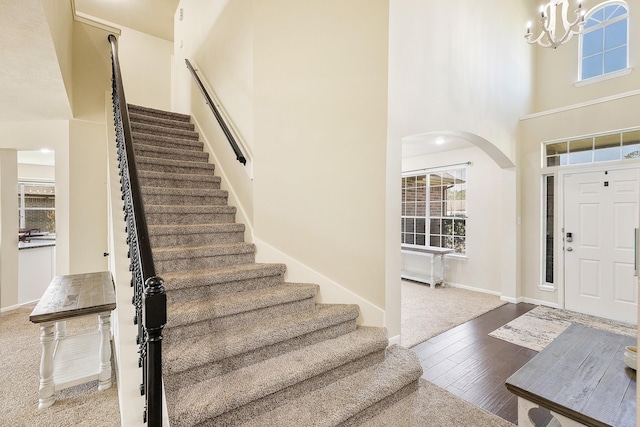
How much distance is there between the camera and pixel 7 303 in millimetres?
4156

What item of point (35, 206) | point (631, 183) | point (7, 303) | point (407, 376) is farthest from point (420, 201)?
point (35, 206)

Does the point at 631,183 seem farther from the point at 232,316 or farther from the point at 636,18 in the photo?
the point at 232,316

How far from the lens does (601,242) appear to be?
158 inches

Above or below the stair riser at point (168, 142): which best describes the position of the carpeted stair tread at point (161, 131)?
above

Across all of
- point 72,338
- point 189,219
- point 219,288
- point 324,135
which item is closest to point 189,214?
point 189,219

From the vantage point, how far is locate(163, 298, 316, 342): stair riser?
1.84 m

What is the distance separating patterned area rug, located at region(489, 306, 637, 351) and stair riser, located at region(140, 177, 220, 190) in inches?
143

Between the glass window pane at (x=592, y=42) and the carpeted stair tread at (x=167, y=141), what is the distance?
6093 millimetres

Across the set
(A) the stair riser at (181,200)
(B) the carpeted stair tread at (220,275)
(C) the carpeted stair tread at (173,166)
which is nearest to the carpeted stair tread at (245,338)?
(B) the carpeted stair tread at (220,275)

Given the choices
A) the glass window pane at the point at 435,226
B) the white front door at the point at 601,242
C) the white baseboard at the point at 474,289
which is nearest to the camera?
the white front door at the point at 601,242

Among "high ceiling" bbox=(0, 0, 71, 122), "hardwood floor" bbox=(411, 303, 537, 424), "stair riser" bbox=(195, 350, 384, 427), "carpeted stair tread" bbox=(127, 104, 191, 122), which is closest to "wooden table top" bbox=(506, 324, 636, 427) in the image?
"hardwood floor" bbox=(411, 303, 537, 424)

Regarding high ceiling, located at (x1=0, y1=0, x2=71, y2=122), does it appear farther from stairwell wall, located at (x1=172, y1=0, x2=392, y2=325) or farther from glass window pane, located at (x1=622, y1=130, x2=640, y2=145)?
glass window pane, located at (x1=622, y1=130, x2=640, y2=145)

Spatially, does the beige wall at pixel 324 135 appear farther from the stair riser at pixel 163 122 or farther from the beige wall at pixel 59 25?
the stair riser at pixel 163 122

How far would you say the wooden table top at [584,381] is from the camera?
1.40 meters
